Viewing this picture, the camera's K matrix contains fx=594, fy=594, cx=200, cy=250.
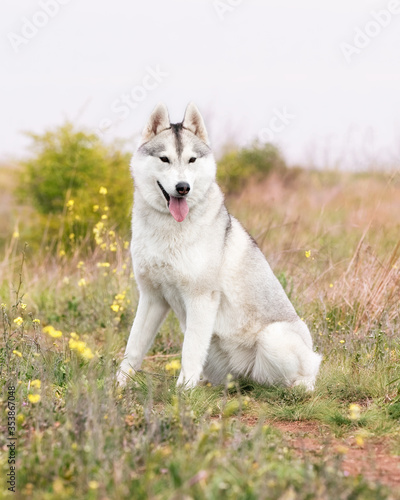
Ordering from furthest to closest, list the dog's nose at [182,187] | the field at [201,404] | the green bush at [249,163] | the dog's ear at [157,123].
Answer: the green bush at [249,163], the dog's ear at [157,123], the dog's nose at [182,187], the field at [201,404]

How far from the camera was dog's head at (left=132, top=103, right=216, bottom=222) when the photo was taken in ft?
14.0

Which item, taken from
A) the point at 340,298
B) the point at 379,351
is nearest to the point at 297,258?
the point at 340,298

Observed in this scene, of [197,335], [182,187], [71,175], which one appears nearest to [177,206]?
[182,187]

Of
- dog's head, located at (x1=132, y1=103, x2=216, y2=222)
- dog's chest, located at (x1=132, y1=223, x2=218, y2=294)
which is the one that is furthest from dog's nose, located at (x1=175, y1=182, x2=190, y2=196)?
dog's chest, located at (x1=132, y1=223, x2=218, y2=294)

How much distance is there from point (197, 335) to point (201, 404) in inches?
20.8

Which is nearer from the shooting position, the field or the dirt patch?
the field

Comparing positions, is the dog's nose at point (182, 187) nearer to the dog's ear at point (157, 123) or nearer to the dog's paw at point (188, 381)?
the dog's ear at point (157, 123)

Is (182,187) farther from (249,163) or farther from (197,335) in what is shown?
(249,163)

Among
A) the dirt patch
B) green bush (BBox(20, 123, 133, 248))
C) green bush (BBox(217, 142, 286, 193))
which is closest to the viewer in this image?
the dirt patch

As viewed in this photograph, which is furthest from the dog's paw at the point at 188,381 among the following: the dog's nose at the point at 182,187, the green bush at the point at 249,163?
the green bush at the point at 249,163

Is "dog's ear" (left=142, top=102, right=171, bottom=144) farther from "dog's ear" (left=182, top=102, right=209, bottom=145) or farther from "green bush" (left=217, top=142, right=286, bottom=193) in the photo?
"green bush" (left=217, top=142, right=286, bottom=193)

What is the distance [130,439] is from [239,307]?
A: 170cm

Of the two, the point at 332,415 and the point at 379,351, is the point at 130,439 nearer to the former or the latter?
the point at 332,415

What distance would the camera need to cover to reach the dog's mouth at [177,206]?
4.28 metres
